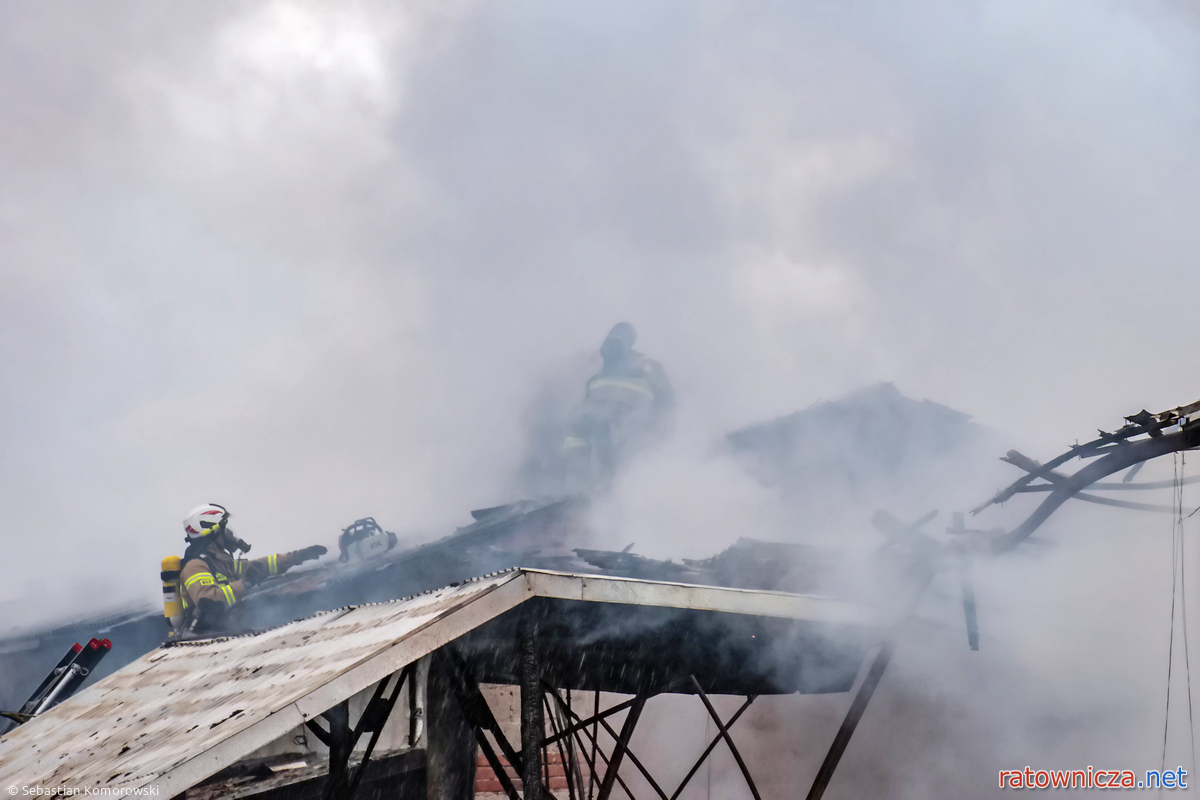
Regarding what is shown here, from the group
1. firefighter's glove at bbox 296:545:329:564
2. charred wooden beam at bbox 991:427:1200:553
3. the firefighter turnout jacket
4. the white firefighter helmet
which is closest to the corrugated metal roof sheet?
charred wooden beam at bbox 991:427:1200:553

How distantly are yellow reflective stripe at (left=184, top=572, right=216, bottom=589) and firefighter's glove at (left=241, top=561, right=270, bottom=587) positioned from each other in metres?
0.88

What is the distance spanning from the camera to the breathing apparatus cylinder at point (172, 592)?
28.8 feet

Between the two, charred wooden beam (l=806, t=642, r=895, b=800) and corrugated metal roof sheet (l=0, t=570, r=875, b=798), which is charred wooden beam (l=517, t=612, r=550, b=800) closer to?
corrugated metal roof sheet (l=0, t=570, r=875, b=798)

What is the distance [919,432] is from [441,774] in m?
9.26

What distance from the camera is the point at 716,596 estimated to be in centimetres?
462

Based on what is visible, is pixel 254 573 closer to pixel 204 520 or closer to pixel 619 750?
pixel 204 520

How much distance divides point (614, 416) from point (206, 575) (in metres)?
7.56

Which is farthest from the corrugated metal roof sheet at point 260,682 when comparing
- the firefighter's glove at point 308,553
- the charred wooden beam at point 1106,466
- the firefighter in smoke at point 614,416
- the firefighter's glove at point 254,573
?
the firefighter in smoke at point 614,416

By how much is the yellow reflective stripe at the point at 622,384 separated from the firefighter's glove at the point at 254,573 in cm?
677

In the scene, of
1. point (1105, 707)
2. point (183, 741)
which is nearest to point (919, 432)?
point (1105, 707)

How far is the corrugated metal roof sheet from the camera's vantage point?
10.0 feet

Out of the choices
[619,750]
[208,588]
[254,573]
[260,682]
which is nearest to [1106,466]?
[619,750]

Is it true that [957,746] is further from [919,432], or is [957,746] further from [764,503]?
[919,432]

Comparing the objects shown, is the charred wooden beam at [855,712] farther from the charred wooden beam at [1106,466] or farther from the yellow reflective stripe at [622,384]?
the yellow reflective stripe at [622,384]
